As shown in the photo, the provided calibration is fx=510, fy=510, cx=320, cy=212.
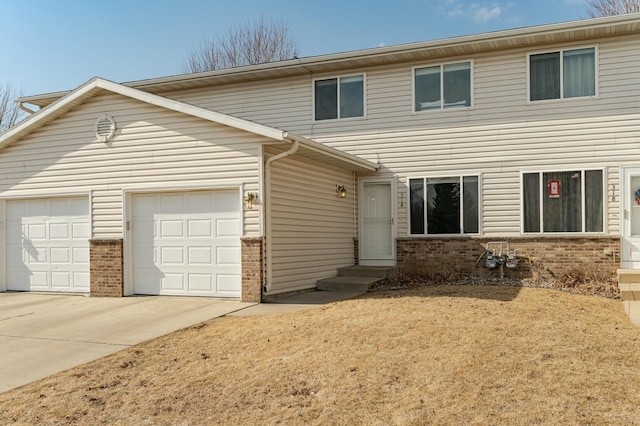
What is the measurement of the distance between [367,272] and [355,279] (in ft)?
1.95

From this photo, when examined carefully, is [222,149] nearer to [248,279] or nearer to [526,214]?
[248,279]

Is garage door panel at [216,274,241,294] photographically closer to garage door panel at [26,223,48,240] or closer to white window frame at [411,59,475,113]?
garage door panel at [26,223,48,240]

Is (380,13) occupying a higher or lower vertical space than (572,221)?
higher

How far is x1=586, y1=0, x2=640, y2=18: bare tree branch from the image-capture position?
1927 cm

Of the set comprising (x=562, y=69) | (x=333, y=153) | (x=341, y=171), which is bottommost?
(x=341, y=171)

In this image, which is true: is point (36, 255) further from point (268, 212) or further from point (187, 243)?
point (268, 212)

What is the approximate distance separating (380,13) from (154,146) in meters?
12.6

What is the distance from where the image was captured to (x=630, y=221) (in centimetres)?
1073

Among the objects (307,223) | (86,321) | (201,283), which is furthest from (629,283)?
(86,321)

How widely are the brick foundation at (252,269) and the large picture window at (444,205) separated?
4644 mm

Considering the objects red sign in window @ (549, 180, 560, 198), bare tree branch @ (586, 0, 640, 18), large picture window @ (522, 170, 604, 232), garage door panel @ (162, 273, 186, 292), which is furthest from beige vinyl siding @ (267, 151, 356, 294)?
bare tree branch @ (586, 0, 640, 18)

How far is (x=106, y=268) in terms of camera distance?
10273mm

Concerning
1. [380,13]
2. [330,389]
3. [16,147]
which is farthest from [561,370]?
[380,13]

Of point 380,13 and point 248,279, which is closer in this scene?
point 248,279
